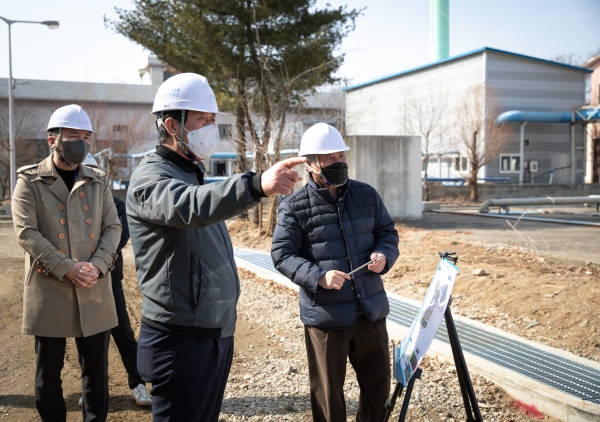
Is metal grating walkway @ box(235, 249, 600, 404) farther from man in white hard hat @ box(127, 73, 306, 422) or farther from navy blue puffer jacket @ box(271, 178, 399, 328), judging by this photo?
man in white hard hat @ box(127, 73, 306, 422)

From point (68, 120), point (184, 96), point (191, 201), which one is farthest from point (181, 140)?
point (68, 120)

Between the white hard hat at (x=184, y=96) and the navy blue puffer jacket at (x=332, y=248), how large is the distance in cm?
125

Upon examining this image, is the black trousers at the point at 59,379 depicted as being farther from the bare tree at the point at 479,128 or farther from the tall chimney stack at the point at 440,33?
the tall chimney stack at the point at 440,33

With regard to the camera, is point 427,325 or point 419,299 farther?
point 419,299

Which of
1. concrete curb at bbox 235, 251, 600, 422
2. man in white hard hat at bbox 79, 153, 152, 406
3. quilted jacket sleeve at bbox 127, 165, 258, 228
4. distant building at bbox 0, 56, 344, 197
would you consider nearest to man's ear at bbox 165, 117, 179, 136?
quilted jacket sleeve at bbox 127, 165, 258, 228

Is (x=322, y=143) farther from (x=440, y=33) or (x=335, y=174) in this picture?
(x=440, y=33)

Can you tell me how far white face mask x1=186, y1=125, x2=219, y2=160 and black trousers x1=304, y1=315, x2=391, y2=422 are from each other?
149cm

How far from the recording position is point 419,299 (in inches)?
291

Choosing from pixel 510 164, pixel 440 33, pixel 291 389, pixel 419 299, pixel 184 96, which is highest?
pixel 440 33

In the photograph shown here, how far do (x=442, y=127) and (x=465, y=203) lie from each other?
885cm

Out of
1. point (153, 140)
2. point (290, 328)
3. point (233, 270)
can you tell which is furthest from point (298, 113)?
point (153, 140)

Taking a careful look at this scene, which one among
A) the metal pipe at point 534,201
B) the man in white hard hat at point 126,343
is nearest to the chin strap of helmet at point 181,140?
the man in white hard hat at point 126,343

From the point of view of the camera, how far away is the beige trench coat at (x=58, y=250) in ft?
11.7

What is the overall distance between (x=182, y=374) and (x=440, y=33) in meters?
46.8
